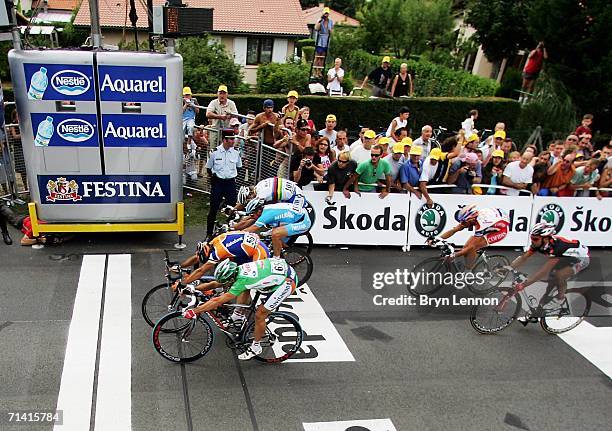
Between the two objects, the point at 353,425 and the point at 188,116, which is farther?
the point at 188,116

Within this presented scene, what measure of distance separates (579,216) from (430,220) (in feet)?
10.5

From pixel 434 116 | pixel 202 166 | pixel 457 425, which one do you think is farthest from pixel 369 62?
pixel 457 425

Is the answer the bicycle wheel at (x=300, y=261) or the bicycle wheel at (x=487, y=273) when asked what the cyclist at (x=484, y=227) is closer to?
the bicycle wheel at (x=487, y=273)

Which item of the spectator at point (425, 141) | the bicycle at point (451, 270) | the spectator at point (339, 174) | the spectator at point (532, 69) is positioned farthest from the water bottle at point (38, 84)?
the spectator at point (532, 69)

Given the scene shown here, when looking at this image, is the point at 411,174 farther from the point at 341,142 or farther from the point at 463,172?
the point at 341,142

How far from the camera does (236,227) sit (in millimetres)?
8469

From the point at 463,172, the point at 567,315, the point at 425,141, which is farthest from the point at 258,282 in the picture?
the point at 425,141

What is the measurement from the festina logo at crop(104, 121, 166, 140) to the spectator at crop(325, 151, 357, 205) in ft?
10.0

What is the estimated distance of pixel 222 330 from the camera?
6988 mm

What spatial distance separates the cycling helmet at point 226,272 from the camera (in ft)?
20.5

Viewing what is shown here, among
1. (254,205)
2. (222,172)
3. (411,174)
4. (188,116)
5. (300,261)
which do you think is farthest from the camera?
(188,116)

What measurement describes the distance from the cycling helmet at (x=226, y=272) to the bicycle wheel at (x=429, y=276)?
3.64 metres

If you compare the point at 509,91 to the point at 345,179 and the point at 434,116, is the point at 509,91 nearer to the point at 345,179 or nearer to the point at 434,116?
the point at 434,116

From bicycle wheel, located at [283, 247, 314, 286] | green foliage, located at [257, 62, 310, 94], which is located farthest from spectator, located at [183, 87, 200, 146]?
green foliage, located at [257, 62, 310, 94]
